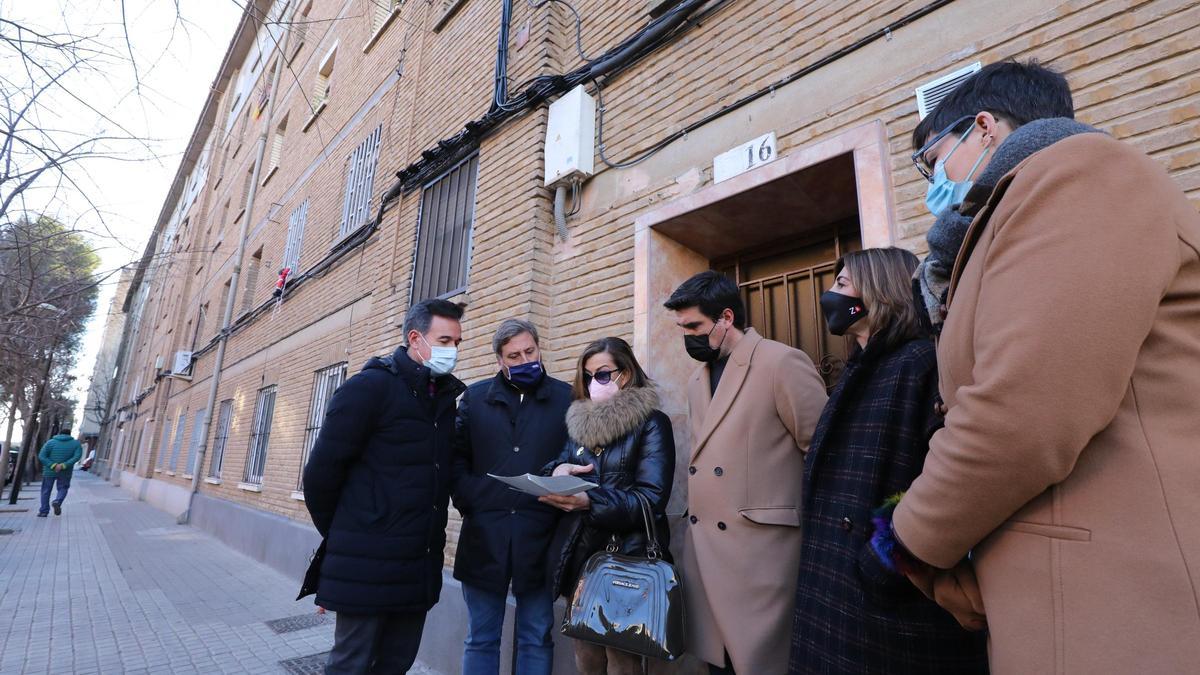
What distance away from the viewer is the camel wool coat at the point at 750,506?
1914 mm

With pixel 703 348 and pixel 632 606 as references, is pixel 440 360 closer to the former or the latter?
pixel 703 348

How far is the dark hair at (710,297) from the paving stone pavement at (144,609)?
3497 mm

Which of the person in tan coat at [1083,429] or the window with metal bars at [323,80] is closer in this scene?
the person in tan coat at [1083,429]

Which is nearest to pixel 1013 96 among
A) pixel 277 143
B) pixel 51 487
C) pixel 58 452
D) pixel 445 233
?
pixel 445 233

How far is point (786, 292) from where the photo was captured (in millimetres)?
3516

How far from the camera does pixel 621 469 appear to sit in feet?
8.07

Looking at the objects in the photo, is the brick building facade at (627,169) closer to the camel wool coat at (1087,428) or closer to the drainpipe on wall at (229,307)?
the camel wool coat at (1087,428)

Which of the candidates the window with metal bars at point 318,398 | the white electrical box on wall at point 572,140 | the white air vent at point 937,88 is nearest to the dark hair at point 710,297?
the white air vent at point 937,88

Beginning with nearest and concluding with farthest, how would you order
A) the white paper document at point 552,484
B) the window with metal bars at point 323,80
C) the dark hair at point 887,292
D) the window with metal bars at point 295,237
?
the dark hair at point 887,292
the white paper document at point 552,484
the window with metal bars at point 295,237
the window with metal bars at point 323,80

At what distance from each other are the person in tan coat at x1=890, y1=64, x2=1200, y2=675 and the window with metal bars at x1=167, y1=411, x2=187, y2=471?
17615 millimetres

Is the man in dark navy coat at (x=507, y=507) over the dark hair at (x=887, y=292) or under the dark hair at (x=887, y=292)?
under

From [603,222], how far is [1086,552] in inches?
140

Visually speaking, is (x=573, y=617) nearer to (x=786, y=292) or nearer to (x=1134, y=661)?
(x=1134, y=661)

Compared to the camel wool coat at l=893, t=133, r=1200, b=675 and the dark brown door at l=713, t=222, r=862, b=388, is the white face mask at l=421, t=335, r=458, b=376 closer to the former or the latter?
the dark brown door at l=713, t=222, r=862, b=388
